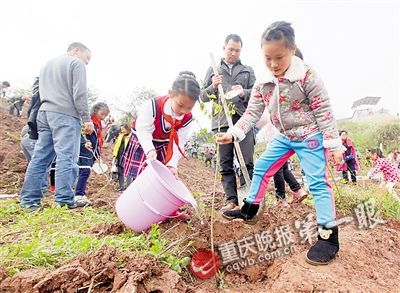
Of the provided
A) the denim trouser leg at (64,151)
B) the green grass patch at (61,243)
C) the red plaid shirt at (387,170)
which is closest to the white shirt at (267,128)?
the green grass patch at (61,243)

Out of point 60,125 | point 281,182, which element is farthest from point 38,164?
point 281,182

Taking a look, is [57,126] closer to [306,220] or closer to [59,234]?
[59,234]

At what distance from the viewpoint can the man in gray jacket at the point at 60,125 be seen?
3.24 meters

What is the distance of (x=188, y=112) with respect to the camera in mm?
2549

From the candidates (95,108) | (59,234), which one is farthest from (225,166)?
(95,108)

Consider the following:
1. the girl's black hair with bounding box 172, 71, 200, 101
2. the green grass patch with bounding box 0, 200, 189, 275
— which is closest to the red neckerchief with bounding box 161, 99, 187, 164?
the girl's black hair with bounding box 172, 71, 200, 101

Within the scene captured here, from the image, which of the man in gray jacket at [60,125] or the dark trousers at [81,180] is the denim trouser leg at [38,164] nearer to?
the man in gray jacket at [60,125]

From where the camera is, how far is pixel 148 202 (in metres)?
2.11

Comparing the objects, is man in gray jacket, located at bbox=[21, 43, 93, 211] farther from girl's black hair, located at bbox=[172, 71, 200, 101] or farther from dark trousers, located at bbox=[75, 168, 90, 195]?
girl's black hair, located at bbox=[172, 71, 200, 101]

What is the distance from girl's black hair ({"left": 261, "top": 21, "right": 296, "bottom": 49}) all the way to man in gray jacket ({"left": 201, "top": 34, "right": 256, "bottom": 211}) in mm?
784

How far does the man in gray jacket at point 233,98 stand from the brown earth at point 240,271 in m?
0.41

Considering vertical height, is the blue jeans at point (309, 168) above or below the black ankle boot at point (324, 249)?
above

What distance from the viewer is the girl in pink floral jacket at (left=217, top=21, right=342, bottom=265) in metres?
2.01

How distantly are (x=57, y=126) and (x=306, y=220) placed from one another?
7.84 ft
